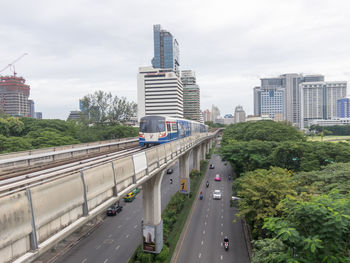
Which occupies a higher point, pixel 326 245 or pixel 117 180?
pixel 117 180

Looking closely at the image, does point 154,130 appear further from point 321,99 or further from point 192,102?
point 321,99

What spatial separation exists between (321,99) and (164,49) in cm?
12452

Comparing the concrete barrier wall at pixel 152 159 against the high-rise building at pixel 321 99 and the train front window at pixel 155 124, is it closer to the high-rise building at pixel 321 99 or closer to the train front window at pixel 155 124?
the train front window at pixel 155 124

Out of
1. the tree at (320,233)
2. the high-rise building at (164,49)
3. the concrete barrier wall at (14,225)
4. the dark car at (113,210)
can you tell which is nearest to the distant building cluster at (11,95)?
the high-rise building at (164,49)

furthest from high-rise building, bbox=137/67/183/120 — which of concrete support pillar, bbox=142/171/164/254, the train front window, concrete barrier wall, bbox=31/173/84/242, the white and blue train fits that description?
concrete barrier wall, bbox=31/173/84/242

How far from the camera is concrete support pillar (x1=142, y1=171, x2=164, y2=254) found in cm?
1822

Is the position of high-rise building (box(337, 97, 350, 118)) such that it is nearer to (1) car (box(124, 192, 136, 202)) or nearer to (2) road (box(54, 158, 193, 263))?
(1) car (box(124, 192, 136, 202))

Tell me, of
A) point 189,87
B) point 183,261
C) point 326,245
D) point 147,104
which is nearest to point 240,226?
point 183,261

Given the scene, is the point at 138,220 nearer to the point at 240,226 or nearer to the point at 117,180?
the point at 240,226

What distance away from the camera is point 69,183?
285 inches

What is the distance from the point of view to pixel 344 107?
176 m

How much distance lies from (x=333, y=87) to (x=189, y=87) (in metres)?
117

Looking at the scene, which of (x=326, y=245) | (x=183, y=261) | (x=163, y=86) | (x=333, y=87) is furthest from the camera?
(x=333, y=87)

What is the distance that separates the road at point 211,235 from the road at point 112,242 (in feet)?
14.5
